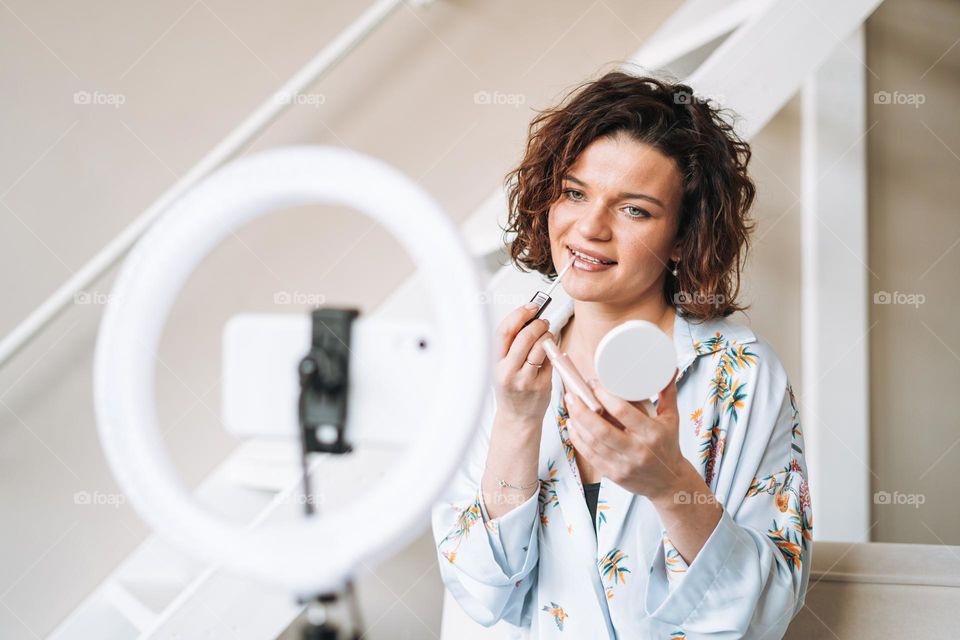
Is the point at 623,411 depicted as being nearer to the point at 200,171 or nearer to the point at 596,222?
the point at 596,222

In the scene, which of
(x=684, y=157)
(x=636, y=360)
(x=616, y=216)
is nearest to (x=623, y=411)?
(x=636, y=360)

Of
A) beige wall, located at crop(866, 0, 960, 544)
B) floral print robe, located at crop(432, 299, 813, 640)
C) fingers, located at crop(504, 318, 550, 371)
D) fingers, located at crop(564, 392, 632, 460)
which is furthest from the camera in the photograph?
beige wall, located at crop(866, 0, 960, 544)

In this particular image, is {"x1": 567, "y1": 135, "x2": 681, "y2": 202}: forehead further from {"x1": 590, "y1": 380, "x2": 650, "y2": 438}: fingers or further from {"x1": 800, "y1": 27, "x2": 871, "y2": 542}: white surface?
{"x1": 800, "y1": 27, "x2": 871, "y2": 542}: white surface

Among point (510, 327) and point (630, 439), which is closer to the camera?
point (630, 439)

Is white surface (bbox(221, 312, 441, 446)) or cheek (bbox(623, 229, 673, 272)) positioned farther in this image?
cheek (bbox(623, 229, 673, 272))

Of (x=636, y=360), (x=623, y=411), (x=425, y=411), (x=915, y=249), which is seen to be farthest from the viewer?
(x=915, y=249)

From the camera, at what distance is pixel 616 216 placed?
1.08 metres

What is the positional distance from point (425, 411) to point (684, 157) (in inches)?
33.2

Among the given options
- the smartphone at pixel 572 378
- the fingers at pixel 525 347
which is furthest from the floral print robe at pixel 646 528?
the smartphone at pixel 572 378

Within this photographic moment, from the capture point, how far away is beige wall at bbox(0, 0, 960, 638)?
1643 mm

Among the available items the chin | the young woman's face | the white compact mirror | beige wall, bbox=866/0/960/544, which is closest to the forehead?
the young woman's face

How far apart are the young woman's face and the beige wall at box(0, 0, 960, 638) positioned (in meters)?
0.72

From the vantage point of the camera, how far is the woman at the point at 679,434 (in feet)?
3.00

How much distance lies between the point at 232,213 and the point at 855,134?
1616mm
